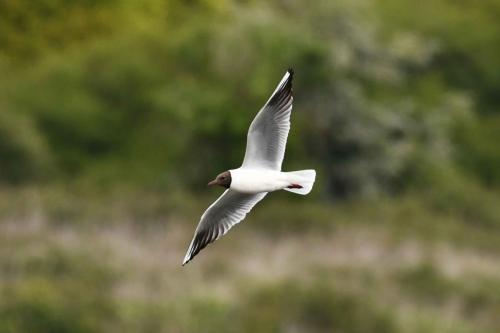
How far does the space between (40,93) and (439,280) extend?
1290cm

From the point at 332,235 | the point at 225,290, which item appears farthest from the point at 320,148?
the point at 225,290

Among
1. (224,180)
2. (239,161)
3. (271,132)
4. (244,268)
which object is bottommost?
(224,180)

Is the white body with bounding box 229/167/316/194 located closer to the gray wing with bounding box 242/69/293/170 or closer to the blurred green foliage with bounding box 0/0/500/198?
the gray wing with bounding box 242/69/293/170

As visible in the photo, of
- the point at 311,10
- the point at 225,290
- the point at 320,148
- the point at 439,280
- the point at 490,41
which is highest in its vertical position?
the point at 490,41

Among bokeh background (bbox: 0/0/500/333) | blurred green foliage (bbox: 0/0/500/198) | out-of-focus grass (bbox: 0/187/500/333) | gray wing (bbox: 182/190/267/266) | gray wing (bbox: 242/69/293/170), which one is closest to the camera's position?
gray wing (bbox: 242/69/293/170)

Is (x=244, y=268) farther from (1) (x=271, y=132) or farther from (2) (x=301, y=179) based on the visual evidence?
(2) (x=301, y=179)

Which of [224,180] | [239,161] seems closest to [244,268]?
[239,161]

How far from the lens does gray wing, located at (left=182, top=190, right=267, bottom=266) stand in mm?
8438

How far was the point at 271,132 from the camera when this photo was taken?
8.12m

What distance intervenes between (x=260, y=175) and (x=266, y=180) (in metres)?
0.06

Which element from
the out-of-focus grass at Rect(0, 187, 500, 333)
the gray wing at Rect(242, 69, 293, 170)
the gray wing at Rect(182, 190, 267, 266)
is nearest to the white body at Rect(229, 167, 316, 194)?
the gray wing at Rect(242, 69, 293, 170)

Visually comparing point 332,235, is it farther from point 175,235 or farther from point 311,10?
point 311,10

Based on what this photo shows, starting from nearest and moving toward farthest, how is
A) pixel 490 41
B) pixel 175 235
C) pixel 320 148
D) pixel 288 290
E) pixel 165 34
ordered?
pixel 288 290, pixel 175 235, pixel 320 148, pixel 165 34, pixel 490 41

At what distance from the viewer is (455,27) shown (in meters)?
35.5
